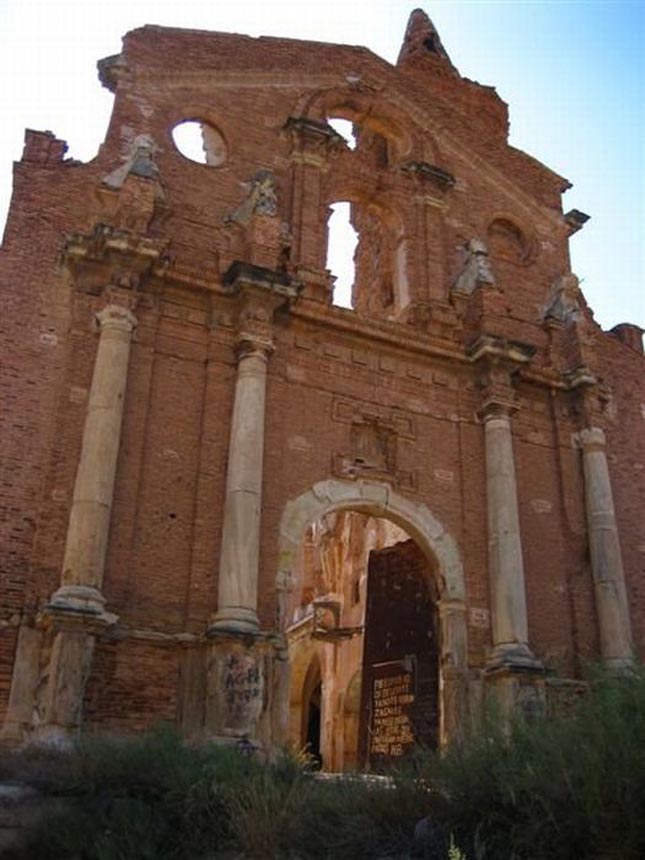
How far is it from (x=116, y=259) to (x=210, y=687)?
5125 millimetres

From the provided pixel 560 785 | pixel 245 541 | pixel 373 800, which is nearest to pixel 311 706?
pixel 245 541

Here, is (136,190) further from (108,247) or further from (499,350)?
(499,350)

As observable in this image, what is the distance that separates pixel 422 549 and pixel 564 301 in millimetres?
5120

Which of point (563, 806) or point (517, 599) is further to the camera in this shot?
point (517, 599)

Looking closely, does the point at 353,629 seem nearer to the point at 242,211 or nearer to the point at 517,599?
the point at 517,599

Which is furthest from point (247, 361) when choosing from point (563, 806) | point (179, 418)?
point (563, 806)

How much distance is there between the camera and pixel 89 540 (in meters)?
9.28

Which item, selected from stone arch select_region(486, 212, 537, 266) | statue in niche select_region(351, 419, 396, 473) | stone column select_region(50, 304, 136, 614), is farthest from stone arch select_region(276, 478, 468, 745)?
stone arch select_region(486, 212, 537, 266)

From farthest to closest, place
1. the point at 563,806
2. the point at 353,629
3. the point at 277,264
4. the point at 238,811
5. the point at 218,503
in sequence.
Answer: the point at 353,629 < the point at 277,264 < the point at 218,503 < the point at 238,811 < the point at 563,806

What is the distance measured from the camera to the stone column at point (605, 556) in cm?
1174

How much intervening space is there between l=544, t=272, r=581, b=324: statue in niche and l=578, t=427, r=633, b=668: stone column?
1.99 m

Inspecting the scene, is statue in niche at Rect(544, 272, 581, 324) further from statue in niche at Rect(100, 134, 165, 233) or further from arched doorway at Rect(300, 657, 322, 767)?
arched doorway at Rect(300, 657, 322, 767)

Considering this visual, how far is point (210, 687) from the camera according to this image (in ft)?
30.0

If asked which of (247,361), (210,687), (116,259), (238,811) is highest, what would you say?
(116,259)
